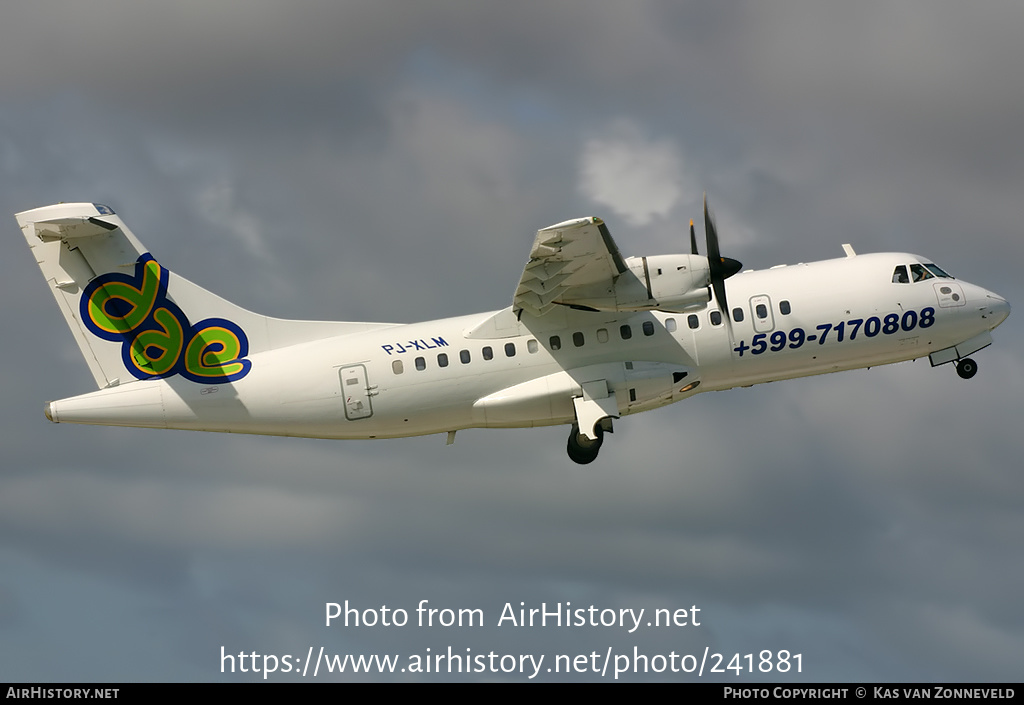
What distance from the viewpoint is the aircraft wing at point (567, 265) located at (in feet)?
81.6

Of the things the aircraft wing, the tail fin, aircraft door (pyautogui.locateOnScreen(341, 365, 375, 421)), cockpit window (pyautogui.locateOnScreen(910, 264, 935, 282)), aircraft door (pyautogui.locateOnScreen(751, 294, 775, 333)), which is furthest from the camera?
cockpit window (pyautogui.locateOnScreen(910, 264, 935, 282))

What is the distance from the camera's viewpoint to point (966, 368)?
29953 mm

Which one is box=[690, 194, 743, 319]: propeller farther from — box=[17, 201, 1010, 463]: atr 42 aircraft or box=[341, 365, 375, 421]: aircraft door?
box=[341, 365, 375, 421]: aircraft door

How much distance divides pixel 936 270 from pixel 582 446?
9.83 meters

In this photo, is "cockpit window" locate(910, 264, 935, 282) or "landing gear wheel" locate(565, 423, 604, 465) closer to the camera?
"landing gear wheel" locate(565, 423, 604, 465)

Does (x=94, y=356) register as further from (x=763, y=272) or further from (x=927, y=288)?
(x=927, y=288)

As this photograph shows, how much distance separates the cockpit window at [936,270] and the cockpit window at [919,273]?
6.0 inches

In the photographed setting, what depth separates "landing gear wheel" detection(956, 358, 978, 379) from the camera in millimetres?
29961

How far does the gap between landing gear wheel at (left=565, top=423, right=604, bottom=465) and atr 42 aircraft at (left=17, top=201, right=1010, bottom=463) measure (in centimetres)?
5

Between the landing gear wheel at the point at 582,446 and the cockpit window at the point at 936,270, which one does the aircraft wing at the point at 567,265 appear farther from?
the cockpit window at the point at 936,270

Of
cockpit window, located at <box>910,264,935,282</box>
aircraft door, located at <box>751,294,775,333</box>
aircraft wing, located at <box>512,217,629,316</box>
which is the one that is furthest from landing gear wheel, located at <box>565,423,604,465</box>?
cockpit window, located at <box>910,264,935,282</box>

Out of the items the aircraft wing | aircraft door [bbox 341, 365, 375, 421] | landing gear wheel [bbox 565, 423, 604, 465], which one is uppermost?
the aircraft wing

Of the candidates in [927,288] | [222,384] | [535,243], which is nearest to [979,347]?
[927,288]
